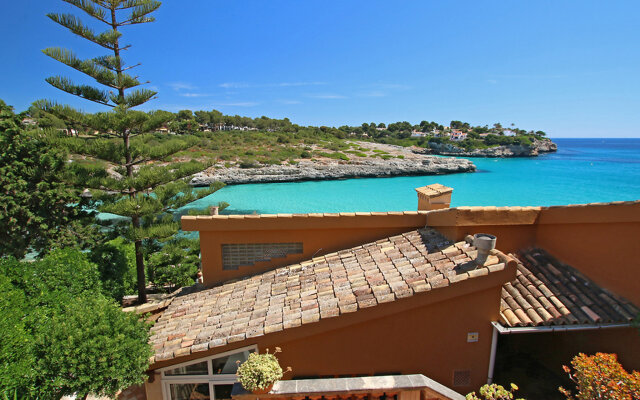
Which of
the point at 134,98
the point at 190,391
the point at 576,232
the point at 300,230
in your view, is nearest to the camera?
the point at 190,391

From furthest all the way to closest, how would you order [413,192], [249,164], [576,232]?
[249,164]
[413,192]
[576,232]

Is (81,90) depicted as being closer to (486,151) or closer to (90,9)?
(90,9)

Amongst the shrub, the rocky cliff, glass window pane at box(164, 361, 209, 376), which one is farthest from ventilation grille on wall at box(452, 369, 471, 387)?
the rocky cliff

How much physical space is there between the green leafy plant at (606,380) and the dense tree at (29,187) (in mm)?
11690

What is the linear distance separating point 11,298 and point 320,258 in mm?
4757

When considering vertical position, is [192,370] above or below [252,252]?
below

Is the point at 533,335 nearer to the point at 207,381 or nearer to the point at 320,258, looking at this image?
the point at 320,258

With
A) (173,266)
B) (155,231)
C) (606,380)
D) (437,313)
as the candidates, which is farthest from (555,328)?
(173,266)

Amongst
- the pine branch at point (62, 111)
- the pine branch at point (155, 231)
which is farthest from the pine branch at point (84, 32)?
the pine branch at point (155, 231)

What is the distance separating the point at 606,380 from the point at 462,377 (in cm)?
167

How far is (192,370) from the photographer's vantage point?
4.15m

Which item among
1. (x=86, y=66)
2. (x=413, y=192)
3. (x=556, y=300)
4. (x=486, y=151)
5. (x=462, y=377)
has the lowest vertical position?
(x=413, y=192)

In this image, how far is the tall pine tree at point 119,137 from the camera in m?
7.66

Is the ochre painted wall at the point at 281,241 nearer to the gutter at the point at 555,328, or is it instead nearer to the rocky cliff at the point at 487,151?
the gutter at the point at 555,328
